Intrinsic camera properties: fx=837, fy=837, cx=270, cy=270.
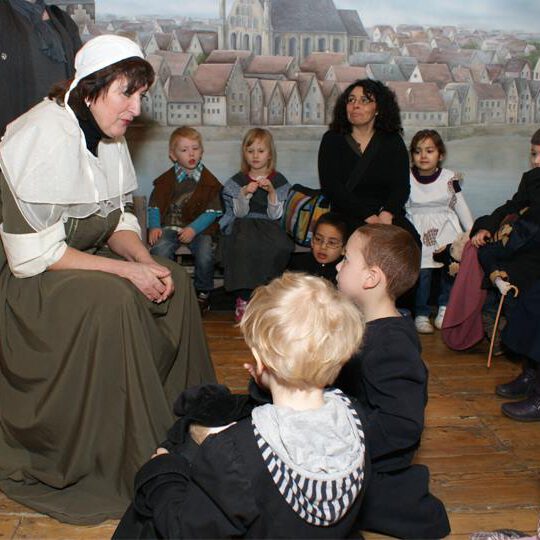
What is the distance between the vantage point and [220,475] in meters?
1.64

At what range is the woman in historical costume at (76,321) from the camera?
2.67 meters

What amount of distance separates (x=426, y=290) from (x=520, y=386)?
121cm

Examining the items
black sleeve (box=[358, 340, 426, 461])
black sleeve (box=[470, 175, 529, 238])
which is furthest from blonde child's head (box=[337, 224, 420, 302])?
black sleeve (box=[470, 175, 529, 238])

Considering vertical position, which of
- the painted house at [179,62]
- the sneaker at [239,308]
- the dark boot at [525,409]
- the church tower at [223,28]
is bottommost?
the sneaker at [239,308]

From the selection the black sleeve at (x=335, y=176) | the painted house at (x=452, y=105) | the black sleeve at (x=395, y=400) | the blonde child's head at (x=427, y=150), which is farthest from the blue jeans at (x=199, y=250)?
the black sleeve at (x=395, y=400)

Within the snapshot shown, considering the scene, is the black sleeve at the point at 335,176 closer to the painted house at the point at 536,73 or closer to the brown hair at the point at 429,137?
the brown hair at the point at 429,137

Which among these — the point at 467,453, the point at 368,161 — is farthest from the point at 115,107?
the point at 368,161

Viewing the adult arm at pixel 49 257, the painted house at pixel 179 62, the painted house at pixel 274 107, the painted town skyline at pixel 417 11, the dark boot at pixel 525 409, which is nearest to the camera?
the adult arm at pixel 49 257

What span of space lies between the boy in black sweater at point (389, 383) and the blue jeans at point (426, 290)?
2370 mm

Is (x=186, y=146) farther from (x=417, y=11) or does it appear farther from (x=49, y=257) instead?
(x=49, y=257)

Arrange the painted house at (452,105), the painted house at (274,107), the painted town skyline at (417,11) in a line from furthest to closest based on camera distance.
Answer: the painted house at (452,105) < the painted house at (274,107) < the painted town skyline at (417,11)

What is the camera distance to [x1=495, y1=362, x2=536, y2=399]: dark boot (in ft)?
12.1

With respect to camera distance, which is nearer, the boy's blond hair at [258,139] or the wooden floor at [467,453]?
the wooden floor at [467,453]

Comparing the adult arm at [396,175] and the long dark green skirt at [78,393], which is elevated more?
the adult arm at [396,175]
